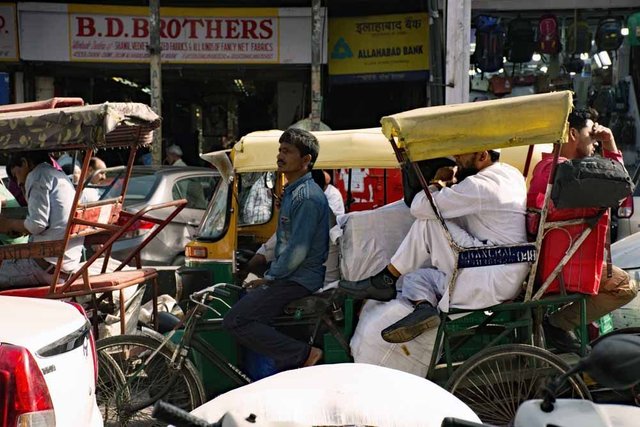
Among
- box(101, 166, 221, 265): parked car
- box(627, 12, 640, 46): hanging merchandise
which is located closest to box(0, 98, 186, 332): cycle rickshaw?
box(101, 166, 221, 265): parked car

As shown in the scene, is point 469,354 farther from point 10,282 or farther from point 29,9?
point 29,9

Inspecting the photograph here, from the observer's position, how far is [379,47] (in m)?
16.7

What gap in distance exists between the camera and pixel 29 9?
640 inches

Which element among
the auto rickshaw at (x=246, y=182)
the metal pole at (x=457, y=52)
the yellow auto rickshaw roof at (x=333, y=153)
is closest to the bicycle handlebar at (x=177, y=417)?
the auto rickshaw at (x=246, y=182)

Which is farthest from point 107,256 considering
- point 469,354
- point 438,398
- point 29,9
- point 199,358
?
point 29,9

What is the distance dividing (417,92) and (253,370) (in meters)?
12.1

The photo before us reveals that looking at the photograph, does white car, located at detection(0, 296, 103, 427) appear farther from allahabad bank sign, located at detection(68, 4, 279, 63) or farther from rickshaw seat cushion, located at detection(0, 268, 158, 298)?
allahabad bank sign, located at detection(68, 4, 279, 63)

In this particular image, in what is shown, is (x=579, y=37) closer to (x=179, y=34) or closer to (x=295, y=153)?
(x=179, y=34)

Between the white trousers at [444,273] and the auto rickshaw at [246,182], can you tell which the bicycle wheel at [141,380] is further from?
the white trousers at [444,273]

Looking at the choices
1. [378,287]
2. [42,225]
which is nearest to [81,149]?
[42,225]

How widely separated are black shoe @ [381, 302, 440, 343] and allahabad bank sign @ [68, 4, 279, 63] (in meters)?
12.0

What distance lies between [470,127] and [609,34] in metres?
12.2

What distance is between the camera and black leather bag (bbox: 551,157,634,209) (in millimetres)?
4805

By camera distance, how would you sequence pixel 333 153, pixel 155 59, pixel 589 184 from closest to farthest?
1. pixel 589 184
2. pixel 333 153
3. pixel 155 59
